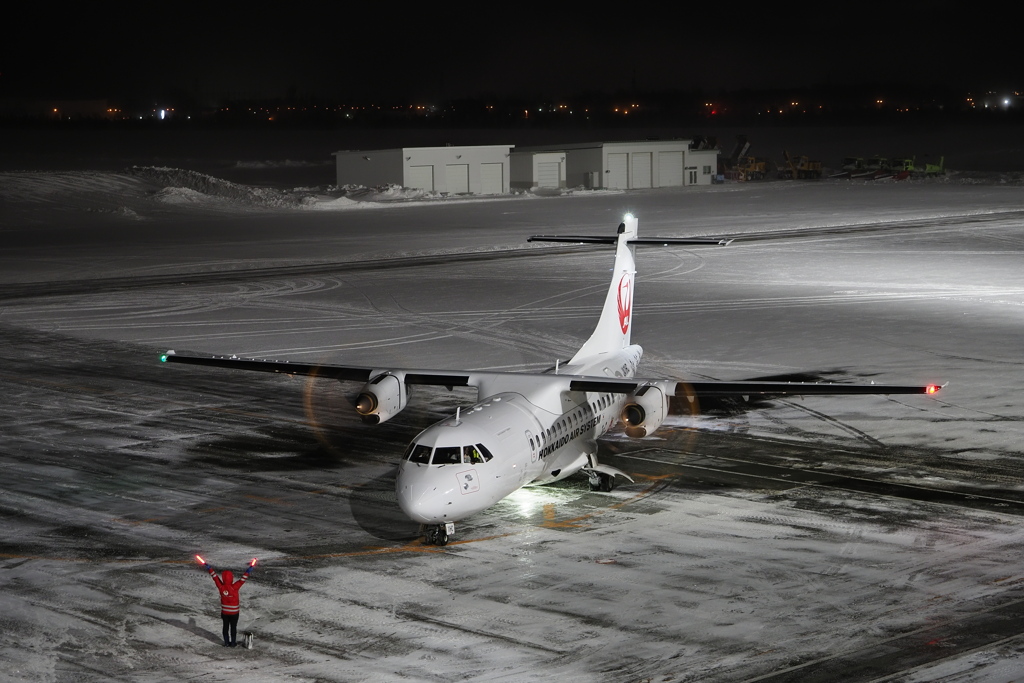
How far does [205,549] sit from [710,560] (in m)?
9.47

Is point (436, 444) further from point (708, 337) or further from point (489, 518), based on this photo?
point (708, 337)

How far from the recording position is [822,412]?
32656 millimetres

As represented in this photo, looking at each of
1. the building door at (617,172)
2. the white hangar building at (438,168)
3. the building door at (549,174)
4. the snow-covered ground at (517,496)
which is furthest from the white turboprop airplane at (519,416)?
the building door at (617,172)

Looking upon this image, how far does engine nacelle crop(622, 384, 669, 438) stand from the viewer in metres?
23.0

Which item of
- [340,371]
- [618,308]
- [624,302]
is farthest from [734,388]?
[340,371]

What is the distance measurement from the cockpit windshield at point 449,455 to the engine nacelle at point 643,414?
3.33 metres

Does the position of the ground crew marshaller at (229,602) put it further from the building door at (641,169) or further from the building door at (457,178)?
the building door at (641,169)

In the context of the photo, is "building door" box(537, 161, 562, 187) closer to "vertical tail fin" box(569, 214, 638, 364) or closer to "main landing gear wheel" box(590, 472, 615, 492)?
"vertical tail fin" box(569, 214, 638, 364)

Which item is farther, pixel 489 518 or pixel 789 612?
pixel 489 518

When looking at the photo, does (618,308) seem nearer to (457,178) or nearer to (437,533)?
(437,533)

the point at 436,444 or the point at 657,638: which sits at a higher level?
the point at 436,444

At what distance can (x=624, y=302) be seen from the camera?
29.5 m

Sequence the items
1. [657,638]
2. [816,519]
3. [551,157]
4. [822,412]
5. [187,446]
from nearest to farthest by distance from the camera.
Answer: [657,638] → [816,519] → [187,446] → [822,412] → [551,157]

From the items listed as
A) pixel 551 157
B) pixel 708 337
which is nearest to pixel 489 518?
pixel 708 337
